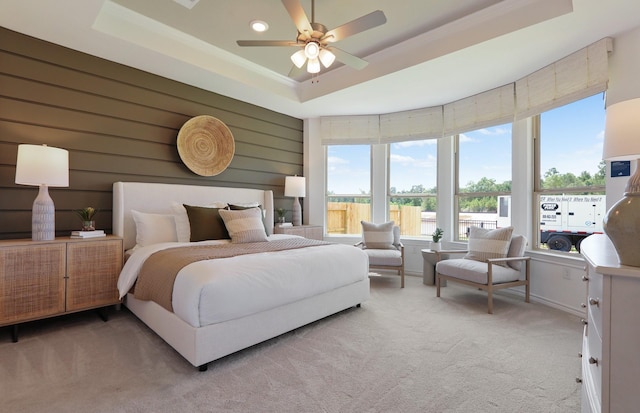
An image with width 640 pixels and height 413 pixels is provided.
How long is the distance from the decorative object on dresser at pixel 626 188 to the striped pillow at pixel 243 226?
2.88m

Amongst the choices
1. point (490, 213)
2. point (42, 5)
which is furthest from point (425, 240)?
point (42, 5)

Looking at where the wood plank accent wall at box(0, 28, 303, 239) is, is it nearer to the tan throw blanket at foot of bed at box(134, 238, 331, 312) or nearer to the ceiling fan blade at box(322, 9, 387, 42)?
the tan throw blanket at foot of bed at box(134, 238, 331, 312)

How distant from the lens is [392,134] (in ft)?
17.2

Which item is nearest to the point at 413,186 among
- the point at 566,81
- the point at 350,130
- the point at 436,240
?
the point at 436,240

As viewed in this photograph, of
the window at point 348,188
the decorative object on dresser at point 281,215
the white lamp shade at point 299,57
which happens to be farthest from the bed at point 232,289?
the window at point 348,188

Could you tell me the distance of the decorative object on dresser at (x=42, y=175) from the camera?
2588 millimetres

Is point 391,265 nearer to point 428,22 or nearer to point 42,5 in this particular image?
point 428,22

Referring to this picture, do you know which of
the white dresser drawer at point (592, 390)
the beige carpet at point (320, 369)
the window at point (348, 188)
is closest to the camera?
the white dresser drawer at point (592, 390)

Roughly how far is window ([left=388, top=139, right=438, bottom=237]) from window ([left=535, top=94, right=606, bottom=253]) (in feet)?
5.08

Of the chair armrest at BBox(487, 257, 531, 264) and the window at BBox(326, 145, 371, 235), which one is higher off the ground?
the window at BBox(326, 145, 371, 235)

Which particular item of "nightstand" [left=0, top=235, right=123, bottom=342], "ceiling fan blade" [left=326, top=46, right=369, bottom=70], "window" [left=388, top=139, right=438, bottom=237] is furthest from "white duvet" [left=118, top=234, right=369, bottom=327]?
"window" [left=388, top=139, right=438, bottom=237]

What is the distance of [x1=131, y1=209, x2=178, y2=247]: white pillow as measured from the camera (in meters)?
3.27

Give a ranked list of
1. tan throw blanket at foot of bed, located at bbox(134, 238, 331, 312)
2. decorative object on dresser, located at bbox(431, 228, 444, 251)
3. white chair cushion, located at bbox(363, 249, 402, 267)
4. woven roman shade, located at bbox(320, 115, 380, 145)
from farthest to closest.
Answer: woven roman shade, located at bbox(320, 115, 380, 145) → decorative object on dresser, located at bbox(431, 228, 444, 251) → white chair cushion, located at bbox(363, 249, 402, 267) → tan throw blanket at foot of bed, located at bbox(134, 238, 331, 312)

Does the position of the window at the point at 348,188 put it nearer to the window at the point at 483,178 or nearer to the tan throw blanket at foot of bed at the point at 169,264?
the window at the point at 483,178
